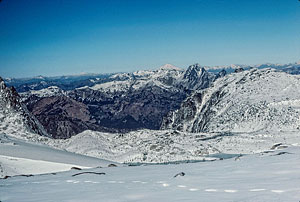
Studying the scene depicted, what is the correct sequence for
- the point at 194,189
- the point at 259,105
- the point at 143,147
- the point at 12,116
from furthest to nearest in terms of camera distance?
1. the point at 259,105
2. the point at 12,116
3. the point at 143,147
4. the point at 194,189

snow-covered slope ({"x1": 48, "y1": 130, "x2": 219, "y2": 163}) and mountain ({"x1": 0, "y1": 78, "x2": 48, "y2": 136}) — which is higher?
mountain ({"x1": 0, "y1": 78, "x2": 48, "y2": 136})

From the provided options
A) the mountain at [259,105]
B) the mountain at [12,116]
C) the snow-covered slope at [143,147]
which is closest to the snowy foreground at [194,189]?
the snow-covered slope at [143,147]

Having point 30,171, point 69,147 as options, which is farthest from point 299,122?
point 30,171

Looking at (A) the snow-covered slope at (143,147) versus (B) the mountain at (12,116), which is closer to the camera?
(A) the snow-covered slope at (143,147)

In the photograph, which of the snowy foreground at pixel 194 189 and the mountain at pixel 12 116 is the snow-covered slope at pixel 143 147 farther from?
the snowy foreground at pixel 194 189

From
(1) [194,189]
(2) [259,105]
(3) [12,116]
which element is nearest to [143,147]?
(2) [259,105]

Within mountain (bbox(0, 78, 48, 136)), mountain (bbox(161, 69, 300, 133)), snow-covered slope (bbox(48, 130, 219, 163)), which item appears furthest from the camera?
mountain (bbox(0, 78, 48, 136))

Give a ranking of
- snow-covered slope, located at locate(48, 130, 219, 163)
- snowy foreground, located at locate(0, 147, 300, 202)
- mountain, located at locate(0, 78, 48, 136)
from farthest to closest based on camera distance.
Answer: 1. mountain, located at locate(0, 78, 48, 136)
2. snow-covered slope, located at locate(48, 130, 219, 163)
3. snowy foreground, located at locate(0, 147, 300, 202)

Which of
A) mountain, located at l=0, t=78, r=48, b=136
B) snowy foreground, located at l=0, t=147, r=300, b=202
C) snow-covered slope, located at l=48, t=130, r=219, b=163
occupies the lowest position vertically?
snow-covered slope, located at l=48, t=130, r=219, b=163

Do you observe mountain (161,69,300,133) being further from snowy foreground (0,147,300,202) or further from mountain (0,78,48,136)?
snowy foreground (0,147,300,202)

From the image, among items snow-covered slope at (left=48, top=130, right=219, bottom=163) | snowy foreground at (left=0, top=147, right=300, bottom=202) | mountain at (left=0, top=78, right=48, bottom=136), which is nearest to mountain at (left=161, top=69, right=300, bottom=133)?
snow-covered slope at (left=48, top=130, right=219, bottom=163)

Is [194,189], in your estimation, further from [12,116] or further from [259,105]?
[12,116]

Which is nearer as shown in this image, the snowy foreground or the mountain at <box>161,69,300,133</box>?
the snowy foreground

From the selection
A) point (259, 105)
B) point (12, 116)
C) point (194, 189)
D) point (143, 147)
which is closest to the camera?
point (194, 189)
